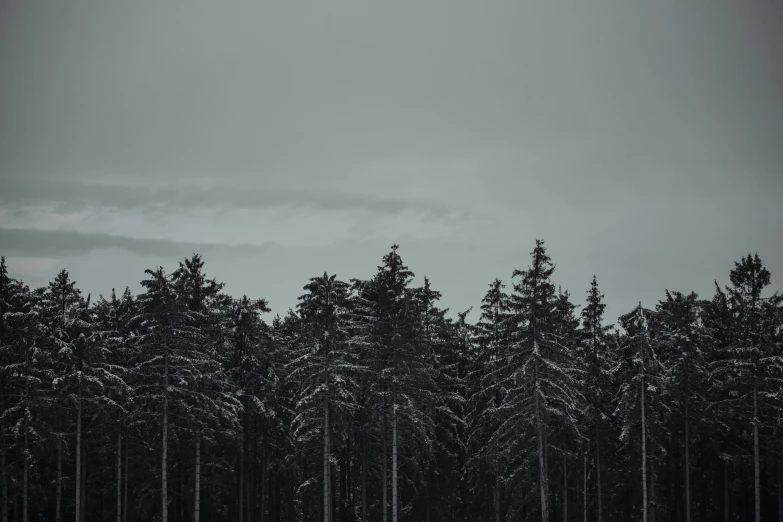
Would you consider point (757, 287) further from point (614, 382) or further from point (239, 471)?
point (239, 471)

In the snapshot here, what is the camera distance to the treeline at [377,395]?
33.7m

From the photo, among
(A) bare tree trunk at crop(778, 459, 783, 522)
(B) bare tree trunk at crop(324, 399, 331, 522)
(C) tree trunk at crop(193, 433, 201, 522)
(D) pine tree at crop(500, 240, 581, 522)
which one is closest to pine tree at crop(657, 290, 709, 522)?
(A) bare tree trunk at crop(778, 459, 783, 522)

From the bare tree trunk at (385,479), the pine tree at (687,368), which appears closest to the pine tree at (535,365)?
the bare tree trunk at (385,479)

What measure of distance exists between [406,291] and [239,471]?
61.4 feet

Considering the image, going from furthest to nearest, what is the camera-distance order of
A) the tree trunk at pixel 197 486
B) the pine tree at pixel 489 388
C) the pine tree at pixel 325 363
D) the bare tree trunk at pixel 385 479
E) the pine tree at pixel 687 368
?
the pine tree at pixel 687 368, the bare tree trunk at pixel 385 479, the pine tree at pixel 489 388, the pine tree at pixel 325 363, the tree trunk at pixel 197 486

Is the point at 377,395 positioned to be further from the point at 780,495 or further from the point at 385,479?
the point at 780,495

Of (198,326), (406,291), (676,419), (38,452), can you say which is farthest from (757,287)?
(38,452)

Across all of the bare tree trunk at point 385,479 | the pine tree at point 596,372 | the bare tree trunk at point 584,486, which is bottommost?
the bare tree trunk at point 584,486

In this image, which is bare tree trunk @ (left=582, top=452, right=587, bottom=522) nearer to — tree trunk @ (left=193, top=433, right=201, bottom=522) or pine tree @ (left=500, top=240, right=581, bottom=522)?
pine tree @ (left=500, top=240, right=581, bottom=522)

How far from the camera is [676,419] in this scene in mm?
43344

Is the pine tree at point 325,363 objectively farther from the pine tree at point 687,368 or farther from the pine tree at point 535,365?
the pine tree at point 687,368

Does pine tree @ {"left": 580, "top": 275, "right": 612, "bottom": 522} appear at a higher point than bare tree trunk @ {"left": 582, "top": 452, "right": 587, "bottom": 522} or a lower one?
higher

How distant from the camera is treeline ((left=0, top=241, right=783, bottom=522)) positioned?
3369 centimetres

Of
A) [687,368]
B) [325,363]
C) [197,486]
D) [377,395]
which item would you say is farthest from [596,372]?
[197,486]
